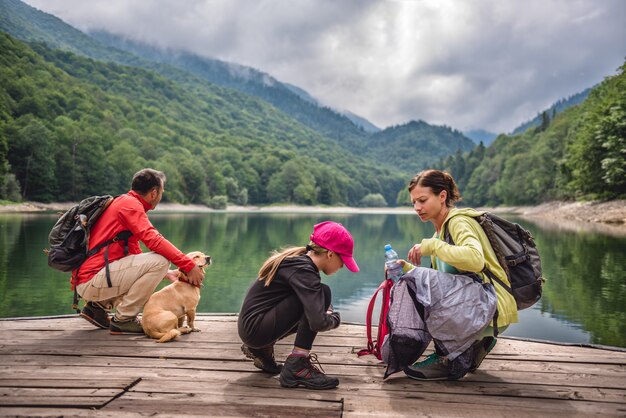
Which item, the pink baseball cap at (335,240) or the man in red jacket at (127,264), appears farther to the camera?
the man in red jacket at (127,264)

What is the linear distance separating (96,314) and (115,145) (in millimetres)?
86587

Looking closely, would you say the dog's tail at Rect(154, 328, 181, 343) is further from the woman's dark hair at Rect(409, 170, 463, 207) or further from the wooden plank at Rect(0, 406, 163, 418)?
the woman's dark hair at Rect(409, 170, 463, 207)

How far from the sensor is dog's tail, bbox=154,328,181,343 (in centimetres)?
454

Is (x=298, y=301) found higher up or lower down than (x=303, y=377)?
higher up

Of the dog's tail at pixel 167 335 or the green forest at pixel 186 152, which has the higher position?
the green forest at pixel 186 152

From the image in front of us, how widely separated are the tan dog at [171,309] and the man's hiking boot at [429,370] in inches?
91.1

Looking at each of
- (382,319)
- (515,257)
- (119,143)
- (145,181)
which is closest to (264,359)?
(382,319)

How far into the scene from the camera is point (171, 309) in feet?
15.6

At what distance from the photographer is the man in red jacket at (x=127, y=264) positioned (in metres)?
4.68

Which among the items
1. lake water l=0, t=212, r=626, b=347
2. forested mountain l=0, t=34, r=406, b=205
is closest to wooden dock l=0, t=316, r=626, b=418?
lake water l=0, t=212, r=626, b=347

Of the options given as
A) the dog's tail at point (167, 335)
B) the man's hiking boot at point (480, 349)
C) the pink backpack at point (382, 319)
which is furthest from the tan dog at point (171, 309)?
the man's hiking boot at point (480, 349)

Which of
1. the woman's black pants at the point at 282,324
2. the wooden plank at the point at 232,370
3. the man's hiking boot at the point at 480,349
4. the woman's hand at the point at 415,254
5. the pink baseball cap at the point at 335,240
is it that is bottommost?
the wooden plank at the point at 232,370

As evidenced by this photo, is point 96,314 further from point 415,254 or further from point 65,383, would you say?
point 415,254

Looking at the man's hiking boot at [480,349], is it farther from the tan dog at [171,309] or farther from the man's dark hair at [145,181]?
the man's dark hair at [145,181]
